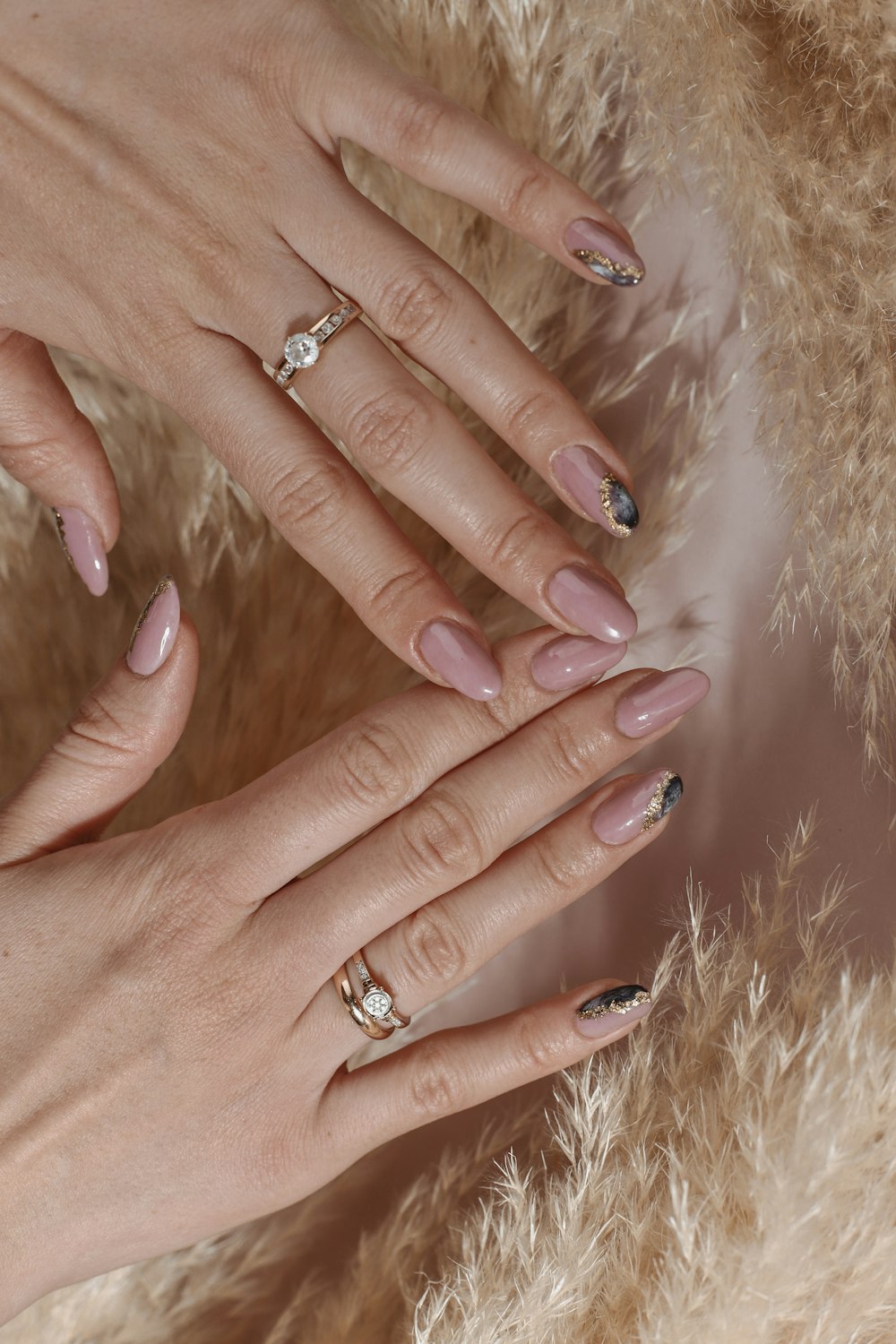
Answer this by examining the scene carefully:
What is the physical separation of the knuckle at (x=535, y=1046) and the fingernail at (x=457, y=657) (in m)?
0.30

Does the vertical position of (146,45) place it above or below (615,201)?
above

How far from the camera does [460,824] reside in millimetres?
907

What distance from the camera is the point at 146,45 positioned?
938mm

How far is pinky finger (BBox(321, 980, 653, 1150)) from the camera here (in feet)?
3.06

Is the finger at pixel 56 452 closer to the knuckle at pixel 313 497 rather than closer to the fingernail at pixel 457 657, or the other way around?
the knuckle at pixel 313 497

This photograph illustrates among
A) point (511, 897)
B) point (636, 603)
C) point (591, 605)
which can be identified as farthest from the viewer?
point (636, 603)

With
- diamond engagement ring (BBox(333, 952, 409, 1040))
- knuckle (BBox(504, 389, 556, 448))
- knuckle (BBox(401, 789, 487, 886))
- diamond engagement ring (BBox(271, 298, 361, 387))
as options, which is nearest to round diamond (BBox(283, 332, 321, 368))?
diamond engagement ring (BBox(271, 298, 361, 387))

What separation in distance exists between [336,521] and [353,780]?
8.3 inches

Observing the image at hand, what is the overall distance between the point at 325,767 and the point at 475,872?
0.16 m

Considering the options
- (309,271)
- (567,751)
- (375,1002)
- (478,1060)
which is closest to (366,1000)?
(375,1002)

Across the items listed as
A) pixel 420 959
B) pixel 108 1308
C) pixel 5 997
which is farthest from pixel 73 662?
pixel 108 1308

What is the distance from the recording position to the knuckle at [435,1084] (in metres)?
0.95

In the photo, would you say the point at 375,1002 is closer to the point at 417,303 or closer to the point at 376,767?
the point at 376,767

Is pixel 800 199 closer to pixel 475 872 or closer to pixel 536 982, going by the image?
pixel 475 872
